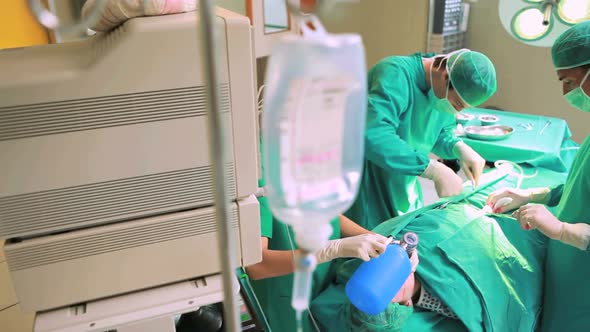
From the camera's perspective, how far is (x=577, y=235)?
1.45 meters

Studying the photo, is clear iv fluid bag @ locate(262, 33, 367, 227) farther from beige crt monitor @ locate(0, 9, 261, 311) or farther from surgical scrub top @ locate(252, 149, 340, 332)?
surgical scrub top @ locate(252, 149, 340, 332)

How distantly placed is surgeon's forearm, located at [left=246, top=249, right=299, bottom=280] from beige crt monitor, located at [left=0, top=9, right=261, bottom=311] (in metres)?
0.45

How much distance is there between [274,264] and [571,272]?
101 cm

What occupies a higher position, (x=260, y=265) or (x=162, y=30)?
(x=162, y=30)

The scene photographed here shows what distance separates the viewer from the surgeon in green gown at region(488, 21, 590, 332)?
1497mm

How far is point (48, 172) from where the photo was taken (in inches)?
31.3

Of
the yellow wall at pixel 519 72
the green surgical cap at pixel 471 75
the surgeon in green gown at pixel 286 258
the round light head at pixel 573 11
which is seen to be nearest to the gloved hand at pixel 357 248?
the surgeon in green gown at pixel 286 258

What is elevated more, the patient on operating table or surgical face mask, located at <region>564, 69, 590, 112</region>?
surgical face mask, located at <region>564, 69, 590, 112</region>

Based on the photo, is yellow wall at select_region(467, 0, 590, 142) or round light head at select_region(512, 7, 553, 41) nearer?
round light head at select_region(512, 7, 553, 41)

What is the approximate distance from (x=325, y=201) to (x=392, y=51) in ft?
11.9

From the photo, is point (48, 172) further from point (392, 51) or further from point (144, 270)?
point (392, 51)

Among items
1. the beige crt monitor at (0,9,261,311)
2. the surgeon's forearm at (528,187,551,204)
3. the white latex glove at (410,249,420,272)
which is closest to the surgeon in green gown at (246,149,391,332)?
the white latex glove at (410,249,420,272)

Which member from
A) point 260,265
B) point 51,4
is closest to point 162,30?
point 260,265

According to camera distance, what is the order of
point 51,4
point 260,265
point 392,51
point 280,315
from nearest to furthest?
point 260,265 → point 280,315 → point 51,4 → point 392,51
